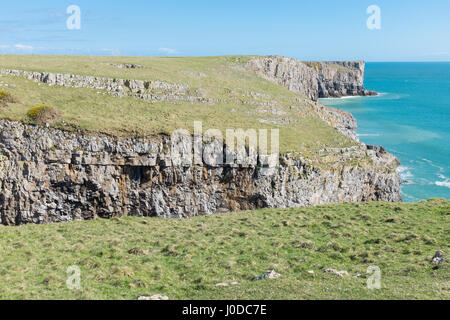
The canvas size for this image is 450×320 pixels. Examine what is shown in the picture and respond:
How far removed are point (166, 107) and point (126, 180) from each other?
13.9 meters

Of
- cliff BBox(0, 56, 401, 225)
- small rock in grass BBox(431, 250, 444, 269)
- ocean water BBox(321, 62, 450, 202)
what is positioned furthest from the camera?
ocean water BBox(321, 62, 450, 202)

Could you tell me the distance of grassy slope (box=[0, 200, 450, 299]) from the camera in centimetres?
1695

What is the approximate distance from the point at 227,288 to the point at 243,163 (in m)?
21.4

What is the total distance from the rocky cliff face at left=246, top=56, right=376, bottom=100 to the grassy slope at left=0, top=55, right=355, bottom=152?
31.9 meters

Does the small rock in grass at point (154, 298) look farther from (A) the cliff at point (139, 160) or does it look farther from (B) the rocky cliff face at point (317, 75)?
(B) the rocky cliff face at point (317, 75)

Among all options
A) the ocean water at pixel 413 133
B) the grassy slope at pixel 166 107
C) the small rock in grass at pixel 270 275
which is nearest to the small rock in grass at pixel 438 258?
the small rock in grass at pixel 270 275

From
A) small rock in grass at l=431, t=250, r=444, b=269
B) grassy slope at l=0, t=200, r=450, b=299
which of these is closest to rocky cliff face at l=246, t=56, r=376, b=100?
grassy slope at l=0, t=200, r=450, b=299

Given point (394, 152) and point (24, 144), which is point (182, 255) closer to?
point (24, 144)

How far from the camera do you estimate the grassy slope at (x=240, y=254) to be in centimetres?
1695

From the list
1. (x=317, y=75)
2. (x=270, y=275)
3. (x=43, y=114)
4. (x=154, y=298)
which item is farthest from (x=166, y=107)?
(x=317, y=75)

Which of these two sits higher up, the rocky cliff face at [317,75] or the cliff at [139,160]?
the rocky cliff face at [317,75]

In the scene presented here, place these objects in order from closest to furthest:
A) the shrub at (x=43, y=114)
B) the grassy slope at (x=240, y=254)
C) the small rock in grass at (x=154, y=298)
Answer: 1. the small rock in grass at (x=154, y=298)
2. the grassy slope at (x=240, y=254)
3. the shrub at (x=43, y=114)

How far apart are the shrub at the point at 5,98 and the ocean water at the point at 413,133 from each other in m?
58.1

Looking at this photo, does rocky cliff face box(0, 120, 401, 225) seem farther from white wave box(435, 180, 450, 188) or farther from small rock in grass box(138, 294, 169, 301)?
white wave box(435, 180, 450, 188)
